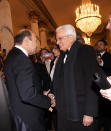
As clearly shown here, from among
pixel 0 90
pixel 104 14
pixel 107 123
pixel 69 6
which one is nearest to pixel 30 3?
pixel 69 6

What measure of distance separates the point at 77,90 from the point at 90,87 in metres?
0.15

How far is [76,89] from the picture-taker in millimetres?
2160

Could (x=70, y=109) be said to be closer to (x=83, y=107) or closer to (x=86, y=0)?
(x=83, y=107)

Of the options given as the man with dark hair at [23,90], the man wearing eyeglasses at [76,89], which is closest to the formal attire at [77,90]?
the man wearing eyeglasses at [76,89]

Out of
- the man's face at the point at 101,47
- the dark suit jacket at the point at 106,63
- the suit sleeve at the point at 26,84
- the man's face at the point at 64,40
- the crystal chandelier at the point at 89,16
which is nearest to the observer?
the suit sleeve at the point at 26,84

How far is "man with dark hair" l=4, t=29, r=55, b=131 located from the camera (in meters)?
1.94

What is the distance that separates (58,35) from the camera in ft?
7.79

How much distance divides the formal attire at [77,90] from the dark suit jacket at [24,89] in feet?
0.82

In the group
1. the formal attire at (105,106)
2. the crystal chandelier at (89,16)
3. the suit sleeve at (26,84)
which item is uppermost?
the crystal chandelier at (89,16)

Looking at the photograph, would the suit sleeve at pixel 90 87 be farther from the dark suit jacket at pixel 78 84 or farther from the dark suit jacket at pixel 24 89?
the dark suit jacket at pixel 24 89

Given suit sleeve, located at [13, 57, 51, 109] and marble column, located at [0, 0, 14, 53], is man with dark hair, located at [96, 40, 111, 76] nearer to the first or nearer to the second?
suit sleeve, located at [13, 57, 51, 109]

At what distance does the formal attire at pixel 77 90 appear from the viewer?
2109mm

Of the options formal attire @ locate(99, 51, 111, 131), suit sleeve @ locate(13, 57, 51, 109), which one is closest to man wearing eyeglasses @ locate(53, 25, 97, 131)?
suit sleeve @ locate(13, 57, 51, 109)

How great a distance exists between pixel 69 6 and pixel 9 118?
1076cm
